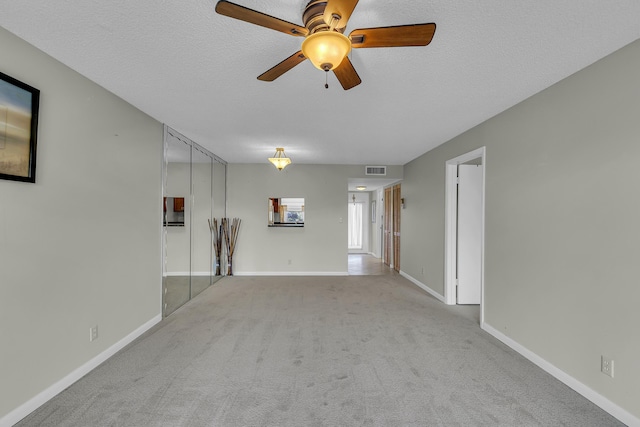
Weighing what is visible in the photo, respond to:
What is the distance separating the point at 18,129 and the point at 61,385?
1.90 meters

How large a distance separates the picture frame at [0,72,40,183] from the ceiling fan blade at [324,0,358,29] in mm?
2020

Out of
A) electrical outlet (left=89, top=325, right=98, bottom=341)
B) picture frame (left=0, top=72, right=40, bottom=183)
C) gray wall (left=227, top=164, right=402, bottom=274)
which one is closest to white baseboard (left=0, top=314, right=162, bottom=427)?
electrical outlet (left=89, top=325, right=98, bottom=341)

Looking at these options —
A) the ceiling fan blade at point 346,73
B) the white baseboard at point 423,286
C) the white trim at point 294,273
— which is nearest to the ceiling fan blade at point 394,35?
the ceiling fan blade at point 346,73

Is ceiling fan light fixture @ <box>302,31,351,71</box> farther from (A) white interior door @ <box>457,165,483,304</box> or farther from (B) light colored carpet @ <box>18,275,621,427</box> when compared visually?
(A) white interior door @ <box>457,165,483,304</box>

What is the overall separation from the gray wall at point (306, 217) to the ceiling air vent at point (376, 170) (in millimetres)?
129

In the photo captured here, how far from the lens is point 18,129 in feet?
6.31

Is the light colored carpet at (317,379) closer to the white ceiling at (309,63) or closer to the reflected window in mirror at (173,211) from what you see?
the reflected window in mirror at (173,211)

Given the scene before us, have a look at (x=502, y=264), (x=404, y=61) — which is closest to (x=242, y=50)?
(x=404, y=61)

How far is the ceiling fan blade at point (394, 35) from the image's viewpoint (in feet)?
4.69

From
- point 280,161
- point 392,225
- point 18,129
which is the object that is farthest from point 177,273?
point 392,225

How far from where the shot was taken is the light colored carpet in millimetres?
1999

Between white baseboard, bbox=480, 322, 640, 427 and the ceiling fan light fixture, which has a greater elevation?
the ceiling fan light fixture

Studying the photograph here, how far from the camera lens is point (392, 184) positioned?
764cm

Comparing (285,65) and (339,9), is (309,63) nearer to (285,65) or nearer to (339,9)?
(285,65)
